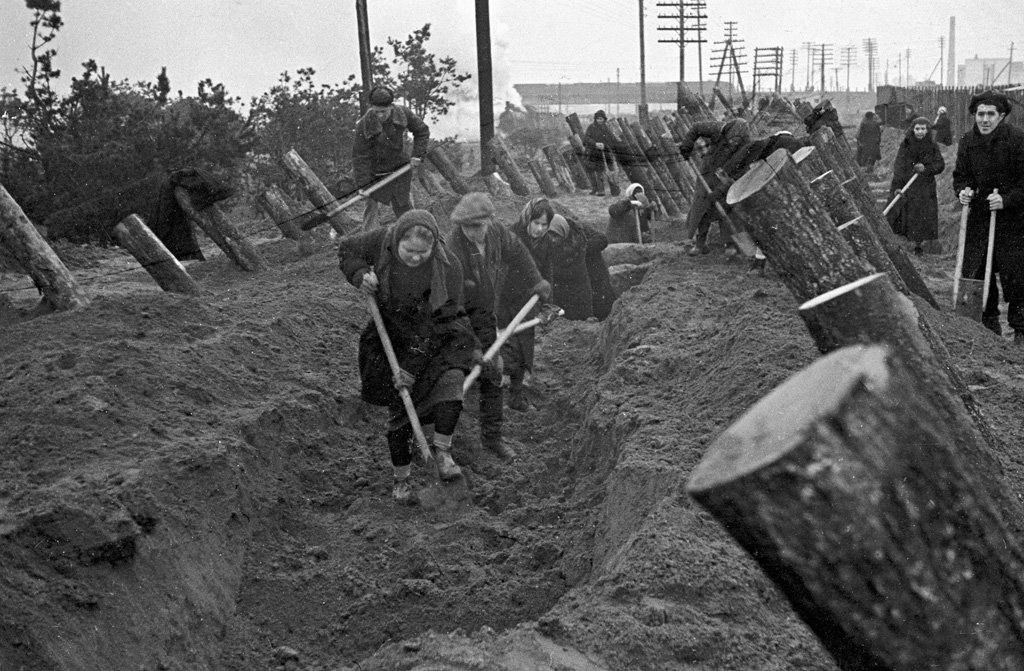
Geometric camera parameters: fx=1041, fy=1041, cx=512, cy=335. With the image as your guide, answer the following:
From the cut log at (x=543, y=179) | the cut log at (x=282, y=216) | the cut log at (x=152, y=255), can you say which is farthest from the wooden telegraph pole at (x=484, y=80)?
the cut log at (x=152, y=255)

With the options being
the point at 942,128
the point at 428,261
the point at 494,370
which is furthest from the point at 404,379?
the point at 942,128

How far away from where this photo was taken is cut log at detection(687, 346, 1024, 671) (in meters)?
1.48

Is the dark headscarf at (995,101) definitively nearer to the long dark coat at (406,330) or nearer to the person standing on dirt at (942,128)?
the long dark coat at (406,330)

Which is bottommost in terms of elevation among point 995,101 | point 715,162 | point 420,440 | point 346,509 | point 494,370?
point 346,509

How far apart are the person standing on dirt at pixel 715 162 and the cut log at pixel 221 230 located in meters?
4.39

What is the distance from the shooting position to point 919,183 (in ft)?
38.3

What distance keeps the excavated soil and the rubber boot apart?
0.14m

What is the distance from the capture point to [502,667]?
9.32 ft

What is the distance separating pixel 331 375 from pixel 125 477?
2612 mm

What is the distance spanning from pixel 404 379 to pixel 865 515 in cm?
391

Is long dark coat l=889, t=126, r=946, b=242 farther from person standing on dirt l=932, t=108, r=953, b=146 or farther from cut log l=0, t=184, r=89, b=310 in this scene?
cut log l=0, t=184, r=89, b=310

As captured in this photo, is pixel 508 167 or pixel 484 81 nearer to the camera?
pixel 484 81

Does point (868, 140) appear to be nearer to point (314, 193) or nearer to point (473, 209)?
point (314, 193)

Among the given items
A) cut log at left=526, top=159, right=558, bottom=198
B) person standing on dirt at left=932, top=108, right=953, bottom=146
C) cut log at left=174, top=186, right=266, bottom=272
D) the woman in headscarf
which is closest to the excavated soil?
cut log at left=174, top=186, right=266, bottom=272
